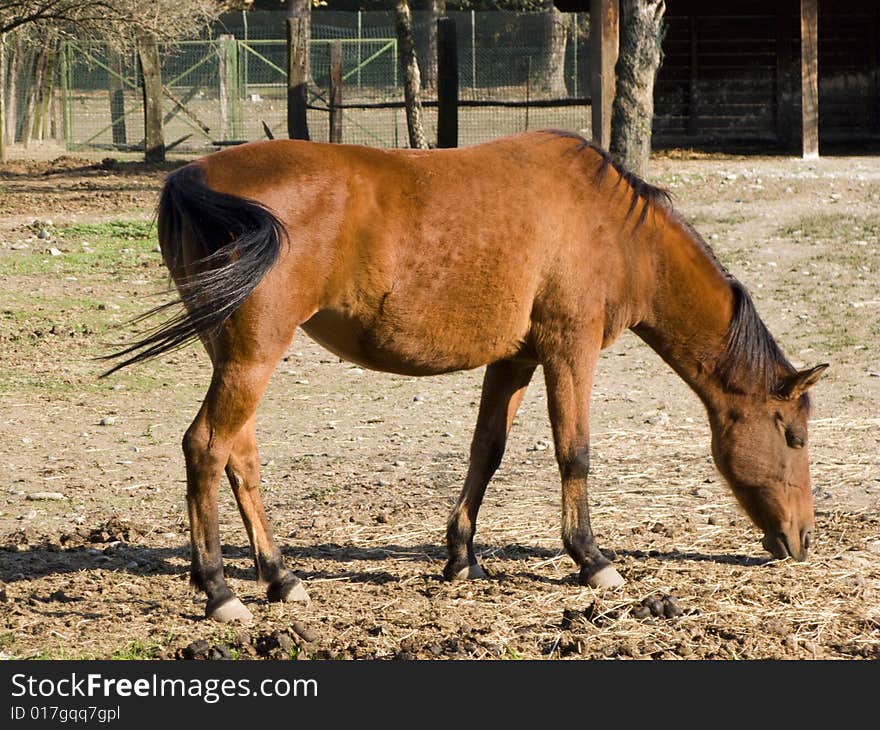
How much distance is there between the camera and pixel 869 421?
748 cm

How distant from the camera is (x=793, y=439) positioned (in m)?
5.08

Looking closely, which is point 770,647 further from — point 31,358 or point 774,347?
point 31,358

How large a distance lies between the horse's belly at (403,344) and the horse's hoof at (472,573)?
0.91 m

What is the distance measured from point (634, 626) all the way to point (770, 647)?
0.49m

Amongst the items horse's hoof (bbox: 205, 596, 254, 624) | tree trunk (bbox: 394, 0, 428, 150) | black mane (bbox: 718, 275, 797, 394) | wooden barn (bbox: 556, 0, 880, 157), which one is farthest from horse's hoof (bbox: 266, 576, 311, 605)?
wooden barn (bbox: 556, 0, 880, 157)

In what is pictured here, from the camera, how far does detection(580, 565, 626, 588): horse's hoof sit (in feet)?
16.2

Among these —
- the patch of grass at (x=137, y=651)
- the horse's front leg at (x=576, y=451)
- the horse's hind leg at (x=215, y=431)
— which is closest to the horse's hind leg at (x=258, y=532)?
the horse's hind leg at (x=215, y=431)

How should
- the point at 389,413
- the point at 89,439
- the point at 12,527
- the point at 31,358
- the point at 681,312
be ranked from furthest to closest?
the point at 31,358
the point at 389,413
the point at 89,439
the point at 12,527
the point at 681,312

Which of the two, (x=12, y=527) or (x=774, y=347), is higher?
(x=774, y=347)

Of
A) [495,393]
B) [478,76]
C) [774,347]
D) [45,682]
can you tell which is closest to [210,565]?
[45,682]

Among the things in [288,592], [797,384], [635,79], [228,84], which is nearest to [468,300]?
[288,592]

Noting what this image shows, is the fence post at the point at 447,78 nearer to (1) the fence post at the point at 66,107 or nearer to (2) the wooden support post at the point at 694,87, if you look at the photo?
(2) the wooden support post at the point at 694,87

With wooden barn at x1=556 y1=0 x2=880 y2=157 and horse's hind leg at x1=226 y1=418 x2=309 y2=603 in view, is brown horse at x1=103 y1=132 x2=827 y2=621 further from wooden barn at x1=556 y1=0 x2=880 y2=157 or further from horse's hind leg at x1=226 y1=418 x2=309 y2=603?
wooden barn at x1=556 y1=0 x2=880 y2=157

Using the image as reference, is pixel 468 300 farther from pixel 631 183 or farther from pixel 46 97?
pixel 46 97
